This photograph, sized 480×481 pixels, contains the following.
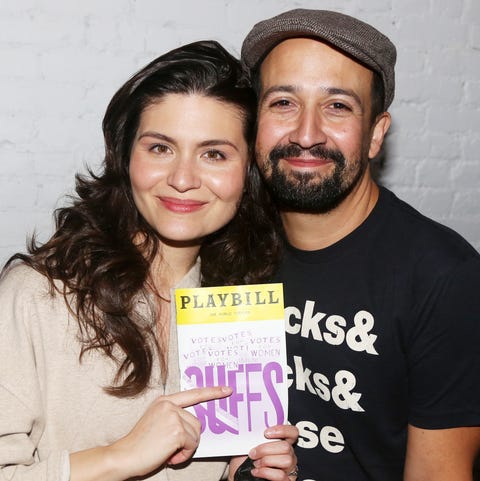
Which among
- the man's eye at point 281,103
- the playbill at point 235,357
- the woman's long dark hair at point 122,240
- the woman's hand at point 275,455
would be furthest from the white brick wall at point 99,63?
the woman's hand at point 275,455

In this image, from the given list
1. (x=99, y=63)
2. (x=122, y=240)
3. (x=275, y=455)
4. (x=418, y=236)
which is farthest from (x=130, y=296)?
(x=99, y=63)

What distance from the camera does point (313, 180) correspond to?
1.77 meters

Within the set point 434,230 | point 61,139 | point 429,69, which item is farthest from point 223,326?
point 429,69

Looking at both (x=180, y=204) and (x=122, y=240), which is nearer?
(x=180, y=204)

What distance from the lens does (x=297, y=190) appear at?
178cm

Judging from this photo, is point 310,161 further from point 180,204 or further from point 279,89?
point 180,204

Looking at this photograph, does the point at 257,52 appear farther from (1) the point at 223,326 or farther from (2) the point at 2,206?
(2) the point at 2,206

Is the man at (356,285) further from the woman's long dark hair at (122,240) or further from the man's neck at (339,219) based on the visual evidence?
the woman's long dark hair at (122,240)

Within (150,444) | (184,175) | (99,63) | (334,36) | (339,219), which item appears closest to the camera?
(150,444)

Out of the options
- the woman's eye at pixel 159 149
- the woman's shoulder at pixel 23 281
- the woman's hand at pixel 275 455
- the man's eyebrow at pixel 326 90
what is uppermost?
the man's eyebrow at pixel 326 90

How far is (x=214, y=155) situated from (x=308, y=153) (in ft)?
0.85

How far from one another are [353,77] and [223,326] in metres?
0.73

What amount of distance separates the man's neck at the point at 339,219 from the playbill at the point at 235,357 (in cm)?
33

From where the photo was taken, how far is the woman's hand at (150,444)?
145cm
